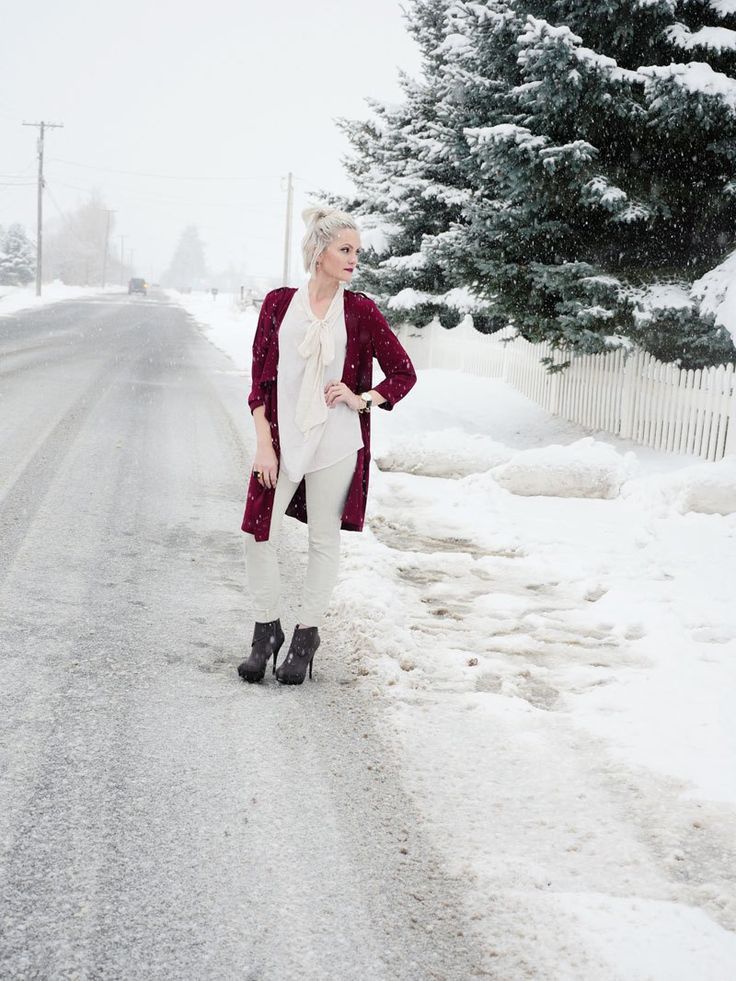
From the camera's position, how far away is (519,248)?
427 inches

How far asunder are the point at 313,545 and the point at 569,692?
1254mm

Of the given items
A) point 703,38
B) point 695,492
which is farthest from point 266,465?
point 703,38

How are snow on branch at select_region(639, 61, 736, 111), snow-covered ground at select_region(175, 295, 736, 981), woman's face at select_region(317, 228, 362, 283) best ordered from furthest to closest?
snow on branch at select_region(639, 61, 736, 111), woman's face at select_region(317, 228, 362, 283), snow-covered ground at select_region(175, 295, 736, 981)

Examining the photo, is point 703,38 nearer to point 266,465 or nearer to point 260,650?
point 266,465

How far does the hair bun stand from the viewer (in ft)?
12.3

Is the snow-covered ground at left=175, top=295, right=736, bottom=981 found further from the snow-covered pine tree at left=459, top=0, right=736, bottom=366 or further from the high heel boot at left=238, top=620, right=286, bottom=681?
the snow-covered pine tree at left=459, top=0, right=736, bottom=366

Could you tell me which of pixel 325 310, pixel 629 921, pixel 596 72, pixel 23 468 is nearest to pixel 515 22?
pixel 596 72

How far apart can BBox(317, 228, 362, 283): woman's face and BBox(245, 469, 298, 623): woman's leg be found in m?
0.83

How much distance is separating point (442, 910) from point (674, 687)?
2040mm

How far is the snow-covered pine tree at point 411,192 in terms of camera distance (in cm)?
1639

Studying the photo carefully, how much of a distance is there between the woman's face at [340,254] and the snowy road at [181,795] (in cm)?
170

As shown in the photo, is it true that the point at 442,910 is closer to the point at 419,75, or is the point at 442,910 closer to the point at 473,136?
the point at 473,136

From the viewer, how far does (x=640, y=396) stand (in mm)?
11359

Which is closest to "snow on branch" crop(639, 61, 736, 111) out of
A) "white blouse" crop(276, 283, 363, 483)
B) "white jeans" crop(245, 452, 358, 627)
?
"white blouse" crop(276, 283, 363, 483)
